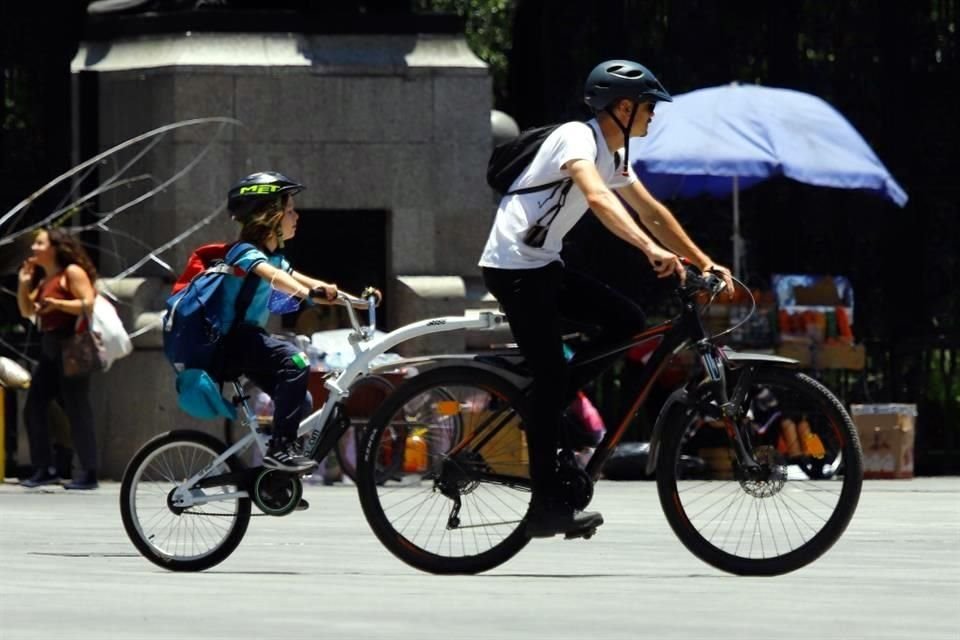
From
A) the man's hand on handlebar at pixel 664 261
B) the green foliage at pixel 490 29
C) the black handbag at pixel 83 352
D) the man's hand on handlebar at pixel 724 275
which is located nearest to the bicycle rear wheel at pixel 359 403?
the black handbag at pixel 83 352

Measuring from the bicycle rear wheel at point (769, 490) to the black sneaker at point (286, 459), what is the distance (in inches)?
50.4

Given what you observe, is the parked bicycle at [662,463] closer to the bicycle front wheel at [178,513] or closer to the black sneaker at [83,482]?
the bicycle front wheel at [178,513]

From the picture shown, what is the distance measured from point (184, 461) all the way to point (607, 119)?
6.45 ft

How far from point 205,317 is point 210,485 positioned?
0.60 meters

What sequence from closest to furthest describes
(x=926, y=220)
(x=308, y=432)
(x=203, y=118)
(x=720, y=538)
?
(x=720, y=538)
(x=308, y=432)
(x=203, y=118)
(x=926, y=220)

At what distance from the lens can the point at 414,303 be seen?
54.1ft

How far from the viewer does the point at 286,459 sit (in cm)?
984

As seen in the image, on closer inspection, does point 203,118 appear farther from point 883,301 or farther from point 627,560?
point 627,560

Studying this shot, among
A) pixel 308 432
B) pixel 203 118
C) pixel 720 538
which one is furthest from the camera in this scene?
Answer: pixel 203 118

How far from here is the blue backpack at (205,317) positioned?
32.7 feet

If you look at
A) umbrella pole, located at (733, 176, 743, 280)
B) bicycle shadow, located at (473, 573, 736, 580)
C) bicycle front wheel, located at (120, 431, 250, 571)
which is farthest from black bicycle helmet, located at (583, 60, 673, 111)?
umbrella pole, located at (733, 176, 743, 280)

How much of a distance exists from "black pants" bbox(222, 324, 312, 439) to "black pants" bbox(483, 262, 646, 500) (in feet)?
3.12

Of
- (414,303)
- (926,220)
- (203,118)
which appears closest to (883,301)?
(926,220)

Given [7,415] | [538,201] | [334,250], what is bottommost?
[7,415]
